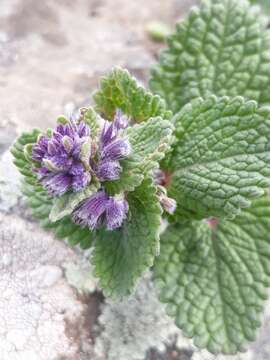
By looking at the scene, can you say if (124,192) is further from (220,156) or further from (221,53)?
(221,53)

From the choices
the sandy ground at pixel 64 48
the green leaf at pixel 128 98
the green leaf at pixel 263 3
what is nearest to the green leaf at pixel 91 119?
the green leaf at pixel 128 98

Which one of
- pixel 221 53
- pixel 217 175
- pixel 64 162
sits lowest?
pixel 64 162

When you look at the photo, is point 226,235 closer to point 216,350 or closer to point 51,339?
point 216,350

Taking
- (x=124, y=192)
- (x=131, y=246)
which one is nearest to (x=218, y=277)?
(x=131, y=246)

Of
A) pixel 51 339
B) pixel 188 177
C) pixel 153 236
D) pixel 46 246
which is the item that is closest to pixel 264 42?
pixel 188 177

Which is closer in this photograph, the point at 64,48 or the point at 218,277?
the point at 218,277

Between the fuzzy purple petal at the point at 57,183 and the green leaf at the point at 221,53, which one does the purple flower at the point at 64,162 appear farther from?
the green leaf at the point at 221,53
